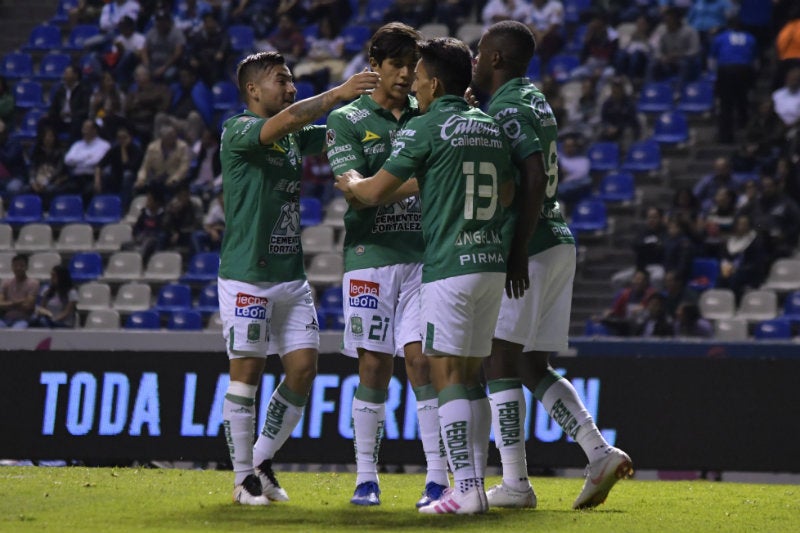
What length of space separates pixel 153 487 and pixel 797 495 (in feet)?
14.1

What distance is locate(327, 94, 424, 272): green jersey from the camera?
7.33 m

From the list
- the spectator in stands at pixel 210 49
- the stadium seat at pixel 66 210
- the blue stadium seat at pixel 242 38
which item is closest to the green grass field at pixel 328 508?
the stadium seat at pixel 66 210

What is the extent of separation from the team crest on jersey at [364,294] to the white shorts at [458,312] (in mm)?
586

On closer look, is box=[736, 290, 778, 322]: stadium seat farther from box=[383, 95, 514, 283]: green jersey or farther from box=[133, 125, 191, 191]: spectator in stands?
box=[383, 95, 514, 283]: green jersey

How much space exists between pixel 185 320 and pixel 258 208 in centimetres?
922

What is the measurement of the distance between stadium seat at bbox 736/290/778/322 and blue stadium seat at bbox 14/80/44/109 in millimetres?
12001

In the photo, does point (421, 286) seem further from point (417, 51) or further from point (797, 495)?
point (797, 495)

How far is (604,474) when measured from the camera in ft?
24.2

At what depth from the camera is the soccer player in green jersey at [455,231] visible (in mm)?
6648

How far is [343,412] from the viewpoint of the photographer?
447 inches

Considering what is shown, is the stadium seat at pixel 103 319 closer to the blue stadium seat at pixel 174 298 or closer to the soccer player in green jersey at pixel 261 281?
the blue stadium seat at pixel 174 298

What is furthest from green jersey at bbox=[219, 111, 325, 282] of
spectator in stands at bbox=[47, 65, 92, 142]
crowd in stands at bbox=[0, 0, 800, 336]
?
spectator in stands at bbox=[47, 65, 92, 142]

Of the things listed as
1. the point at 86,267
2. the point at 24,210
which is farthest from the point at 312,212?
the point at 24,210

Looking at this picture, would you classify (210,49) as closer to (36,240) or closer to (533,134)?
(36,240)
